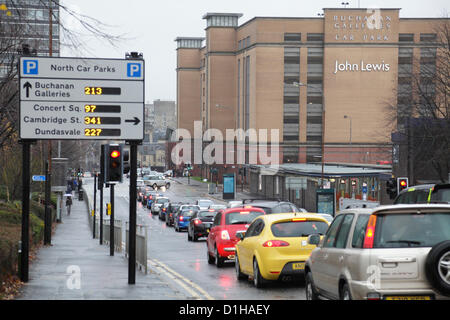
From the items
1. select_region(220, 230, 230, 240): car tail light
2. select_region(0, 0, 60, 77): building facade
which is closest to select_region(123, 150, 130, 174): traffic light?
select_region(220, 230, 230, 240): car tail light

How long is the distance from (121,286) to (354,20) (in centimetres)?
10085

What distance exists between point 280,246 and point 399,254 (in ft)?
21.1

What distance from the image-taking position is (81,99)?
16.9 m

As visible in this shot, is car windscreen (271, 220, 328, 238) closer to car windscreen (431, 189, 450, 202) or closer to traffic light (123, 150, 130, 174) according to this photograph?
car windscreen (431, 189, 450, 202)

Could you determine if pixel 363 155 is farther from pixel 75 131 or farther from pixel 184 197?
pixel 75 131

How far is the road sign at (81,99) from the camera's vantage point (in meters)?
16.7

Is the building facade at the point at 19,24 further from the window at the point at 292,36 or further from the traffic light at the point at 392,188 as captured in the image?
the window at the point at 292,36

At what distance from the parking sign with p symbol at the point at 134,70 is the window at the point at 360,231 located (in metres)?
7.91

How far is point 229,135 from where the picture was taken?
135 metres

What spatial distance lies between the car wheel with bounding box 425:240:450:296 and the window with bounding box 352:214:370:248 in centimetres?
87

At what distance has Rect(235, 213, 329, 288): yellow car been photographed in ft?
52.6

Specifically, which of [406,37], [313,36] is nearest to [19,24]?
[313,36]

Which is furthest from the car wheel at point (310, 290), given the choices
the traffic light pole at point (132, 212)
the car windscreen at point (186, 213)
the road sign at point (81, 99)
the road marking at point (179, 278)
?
the car windscreen at point (186, 213)

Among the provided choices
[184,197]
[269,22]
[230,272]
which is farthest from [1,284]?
[269,22]
